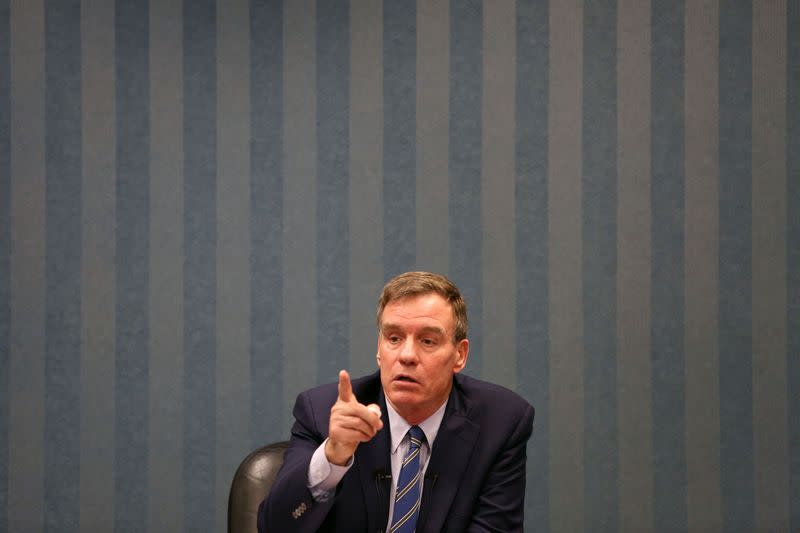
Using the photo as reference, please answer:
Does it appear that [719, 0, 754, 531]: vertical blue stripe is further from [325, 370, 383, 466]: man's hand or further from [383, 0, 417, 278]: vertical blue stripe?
[325, 370, 383, 466]: man's hand

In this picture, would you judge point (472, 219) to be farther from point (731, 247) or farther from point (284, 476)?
point (284, 476)

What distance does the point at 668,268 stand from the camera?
3.05 meters

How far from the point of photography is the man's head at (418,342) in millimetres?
1925

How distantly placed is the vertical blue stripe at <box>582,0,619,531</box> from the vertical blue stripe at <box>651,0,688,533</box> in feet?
0.49

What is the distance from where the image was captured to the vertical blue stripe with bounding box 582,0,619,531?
3.05 metres

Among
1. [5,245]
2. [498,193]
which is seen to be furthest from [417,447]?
[5,245]

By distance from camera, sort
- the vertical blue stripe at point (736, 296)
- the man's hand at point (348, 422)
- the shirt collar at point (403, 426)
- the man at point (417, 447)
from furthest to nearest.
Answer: the vertical blue stripe at point (736, 296) → the shirt collar at point (403, 426) → the man at point (417, 447) → the man's hand at point (348, 422)

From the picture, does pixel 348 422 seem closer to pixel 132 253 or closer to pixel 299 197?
pixel 299 197

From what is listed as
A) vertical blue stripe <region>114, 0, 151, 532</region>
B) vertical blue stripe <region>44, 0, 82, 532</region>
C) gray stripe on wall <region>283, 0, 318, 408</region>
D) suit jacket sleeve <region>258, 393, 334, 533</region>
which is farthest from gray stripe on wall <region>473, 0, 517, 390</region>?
vertical blue stripe <region>44, 0, 82, 532</region>

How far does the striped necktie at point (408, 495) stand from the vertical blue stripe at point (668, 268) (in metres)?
1.40

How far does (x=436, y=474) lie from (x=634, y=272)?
1.42m

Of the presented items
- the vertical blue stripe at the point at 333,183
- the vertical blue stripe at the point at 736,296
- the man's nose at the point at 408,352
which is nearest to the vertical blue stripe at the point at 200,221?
the vertical blue stripe at the point at 333,183

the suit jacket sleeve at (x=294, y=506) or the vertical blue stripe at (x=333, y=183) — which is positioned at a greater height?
the vertical blue stripe at (x=333, y=183)

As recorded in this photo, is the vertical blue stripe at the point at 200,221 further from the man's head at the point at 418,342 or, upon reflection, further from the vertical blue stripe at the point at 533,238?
the man's head at the point at 418,342
